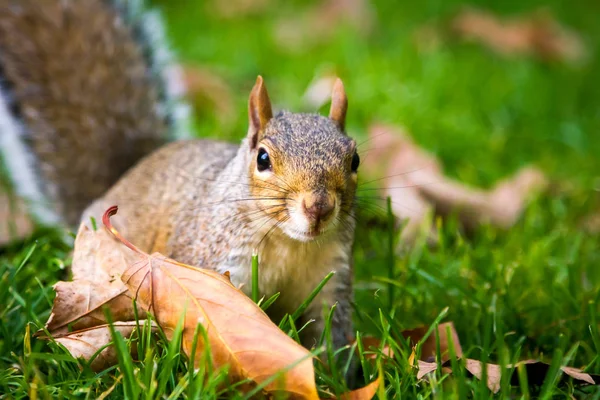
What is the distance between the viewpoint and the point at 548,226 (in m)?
2.19

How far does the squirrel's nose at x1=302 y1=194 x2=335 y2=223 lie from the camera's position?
1.27 m

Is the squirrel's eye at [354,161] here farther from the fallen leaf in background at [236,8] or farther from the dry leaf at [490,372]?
the fallen leaf in background at [236,8]

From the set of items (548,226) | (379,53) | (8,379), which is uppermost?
(379,53)

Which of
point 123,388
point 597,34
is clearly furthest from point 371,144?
point 597,34

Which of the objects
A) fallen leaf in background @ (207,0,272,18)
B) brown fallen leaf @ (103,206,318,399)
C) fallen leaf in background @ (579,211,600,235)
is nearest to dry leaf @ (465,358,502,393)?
brown fallen leaf @ (103,206,318,399)

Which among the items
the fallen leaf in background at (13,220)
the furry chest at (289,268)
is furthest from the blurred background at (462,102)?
the fallen leaf in background at (13,220)

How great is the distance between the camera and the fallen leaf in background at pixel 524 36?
3858 millimetres

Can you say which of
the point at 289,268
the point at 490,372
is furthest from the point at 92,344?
the point at 490,372

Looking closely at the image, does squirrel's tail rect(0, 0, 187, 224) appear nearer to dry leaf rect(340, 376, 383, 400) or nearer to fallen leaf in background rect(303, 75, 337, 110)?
fallen leaf in background rect(303, 75, 337, 110)

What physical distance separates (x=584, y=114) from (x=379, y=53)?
0.89 m

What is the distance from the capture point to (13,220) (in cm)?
192

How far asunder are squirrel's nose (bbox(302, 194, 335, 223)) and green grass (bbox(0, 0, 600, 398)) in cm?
19

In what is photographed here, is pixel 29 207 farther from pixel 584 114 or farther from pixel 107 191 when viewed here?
pixel 584 114

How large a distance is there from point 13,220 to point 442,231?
1056mm
